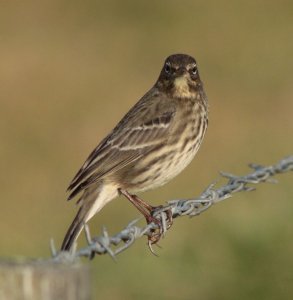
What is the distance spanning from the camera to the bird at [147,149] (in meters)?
9.46

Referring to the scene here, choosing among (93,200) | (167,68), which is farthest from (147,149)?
(167,68)


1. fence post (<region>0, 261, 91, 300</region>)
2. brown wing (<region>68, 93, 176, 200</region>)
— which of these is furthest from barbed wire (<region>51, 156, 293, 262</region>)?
brown wing (<region>68, 93, 176, 200</region>)

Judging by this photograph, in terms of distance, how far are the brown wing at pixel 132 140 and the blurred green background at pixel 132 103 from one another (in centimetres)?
222

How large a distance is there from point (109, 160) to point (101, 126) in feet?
34.3

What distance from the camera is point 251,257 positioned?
1183 centimetres

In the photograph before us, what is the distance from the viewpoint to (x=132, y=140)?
9750 millimetres

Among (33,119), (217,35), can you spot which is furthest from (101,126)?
(217,35)

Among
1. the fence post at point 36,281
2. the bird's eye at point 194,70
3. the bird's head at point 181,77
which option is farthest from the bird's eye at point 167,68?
the fence post at point 36,281

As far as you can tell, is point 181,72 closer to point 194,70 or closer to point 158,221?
point 194,70

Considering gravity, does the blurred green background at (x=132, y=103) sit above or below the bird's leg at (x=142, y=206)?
above

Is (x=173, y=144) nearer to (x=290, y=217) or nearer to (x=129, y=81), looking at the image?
(x=290, y=217)

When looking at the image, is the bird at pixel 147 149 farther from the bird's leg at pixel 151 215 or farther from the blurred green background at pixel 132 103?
the blurred green background at pixel 132 103

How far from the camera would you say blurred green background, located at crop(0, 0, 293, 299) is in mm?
12078

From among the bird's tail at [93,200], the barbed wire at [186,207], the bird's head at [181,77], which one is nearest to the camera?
the barbed wire at [186,207]
